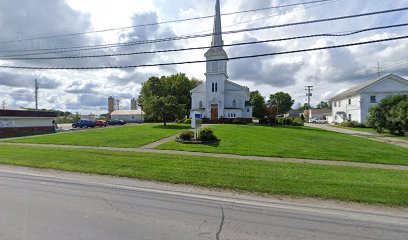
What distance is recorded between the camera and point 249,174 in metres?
8.48

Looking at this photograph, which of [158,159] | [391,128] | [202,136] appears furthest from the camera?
[391,128]

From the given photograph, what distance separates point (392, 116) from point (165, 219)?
32.1m

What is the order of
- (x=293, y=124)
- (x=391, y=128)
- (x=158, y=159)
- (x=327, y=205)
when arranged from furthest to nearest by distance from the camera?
1. (x=293, y=124)
2. (x=391, y=128)
3. (x=158, y=159)
4. (x=327, y=205)

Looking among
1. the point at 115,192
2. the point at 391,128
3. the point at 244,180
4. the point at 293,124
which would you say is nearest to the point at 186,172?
the point at 244,180

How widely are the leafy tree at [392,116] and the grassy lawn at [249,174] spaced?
21053 millimetres

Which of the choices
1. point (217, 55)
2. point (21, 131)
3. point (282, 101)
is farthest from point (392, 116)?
point (282, 101)

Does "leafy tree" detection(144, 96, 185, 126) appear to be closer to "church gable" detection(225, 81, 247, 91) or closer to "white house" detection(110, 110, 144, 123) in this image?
"church gable" detection(225, 81, 247, 91)

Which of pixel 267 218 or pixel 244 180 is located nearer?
pixel 267 218

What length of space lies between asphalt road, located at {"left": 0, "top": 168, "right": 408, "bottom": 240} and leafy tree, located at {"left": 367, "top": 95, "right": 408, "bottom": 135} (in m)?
26.3

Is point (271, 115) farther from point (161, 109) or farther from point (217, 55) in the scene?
point (161, 109)

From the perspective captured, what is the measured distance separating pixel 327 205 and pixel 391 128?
2934 cm

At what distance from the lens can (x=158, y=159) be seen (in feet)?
36.1

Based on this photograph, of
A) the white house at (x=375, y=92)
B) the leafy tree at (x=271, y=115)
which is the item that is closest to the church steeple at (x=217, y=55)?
the leafy tree at (x=271, y=115)

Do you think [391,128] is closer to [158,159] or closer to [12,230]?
[158,159]
